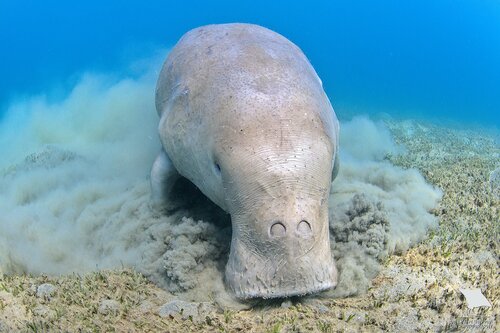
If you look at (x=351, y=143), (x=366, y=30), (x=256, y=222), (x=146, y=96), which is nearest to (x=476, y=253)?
(x=256, y=222)

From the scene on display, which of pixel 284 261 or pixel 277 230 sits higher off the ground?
pixel 277 230

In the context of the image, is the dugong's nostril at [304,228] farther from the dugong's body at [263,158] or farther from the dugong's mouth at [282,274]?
the dugong's mouth at [282,274]

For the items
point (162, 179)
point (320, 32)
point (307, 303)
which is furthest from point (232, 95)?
point (320, 32)

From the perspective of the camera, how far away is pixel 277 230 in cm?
358

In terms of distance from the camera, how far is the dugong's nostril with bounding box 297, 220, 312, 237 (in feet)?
11.7

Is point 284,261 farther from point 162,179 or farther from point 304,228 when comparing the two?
point 162,179

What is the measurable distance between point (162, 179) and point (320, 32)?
8974cm

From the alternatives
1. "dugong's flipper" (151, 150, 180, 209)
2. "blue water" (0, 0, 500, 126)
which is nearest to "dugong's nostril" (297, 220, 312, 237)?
"dugong's flipper" (151, 150, 180, 209)

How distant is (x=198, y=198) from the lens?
582 cm

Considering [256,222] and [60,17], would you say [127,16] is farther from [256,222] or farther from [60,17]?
[256,222]

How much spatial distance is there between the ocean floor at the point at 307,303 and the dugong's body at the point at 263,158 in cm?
22

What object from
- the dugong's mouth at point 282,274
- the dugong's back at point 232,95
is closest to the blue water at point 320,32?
the dugong's back at point 232,95

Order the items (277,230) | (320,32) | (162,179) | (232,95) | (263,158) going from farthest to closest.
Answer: (320,32) < (162,179) < (232,95) < (263,158) < (277,230)

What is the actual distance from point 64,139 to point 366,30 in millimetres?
89412
